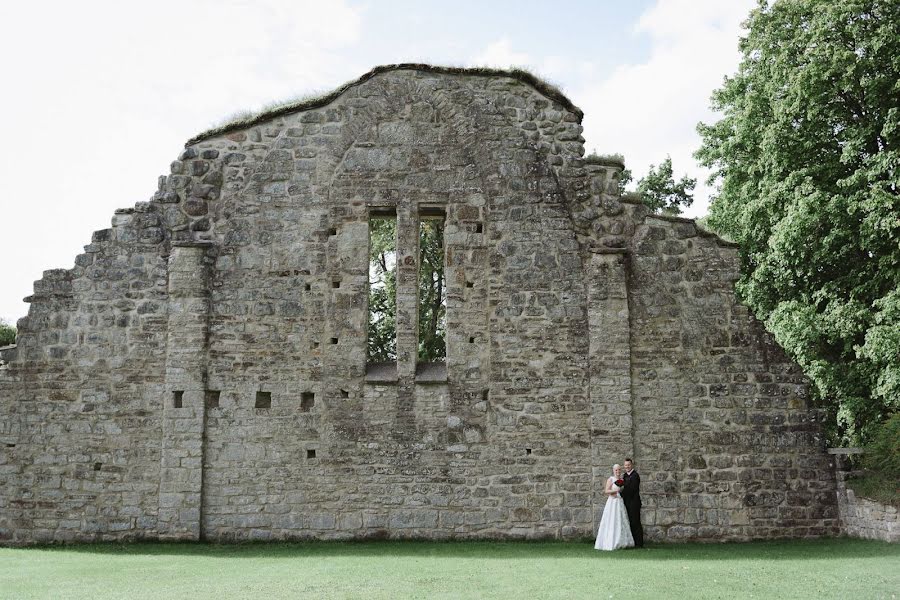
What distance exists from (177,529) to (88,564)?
5.83ft

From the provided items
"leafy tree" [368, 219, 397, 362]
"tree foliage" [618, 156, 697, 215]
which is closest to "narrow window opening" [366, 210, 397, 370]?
"leafy tree" [368, 219, 397, 362]

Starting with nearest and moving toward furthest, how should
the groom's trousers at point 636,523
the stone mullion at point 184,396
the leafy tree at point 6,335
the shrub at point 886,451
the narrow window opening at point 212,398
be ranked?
1. the groom's trousers at point 636,523
2. the shrub at point 886,451
3. the stone mullion at point 184,396
4. the narrow window opening at point 212,398
5. the leafy tree at point 6,335

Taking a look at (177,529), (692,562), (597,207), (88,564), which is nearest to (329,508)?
(177,529)

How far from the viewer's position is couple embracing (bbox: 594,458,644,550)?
10.9m

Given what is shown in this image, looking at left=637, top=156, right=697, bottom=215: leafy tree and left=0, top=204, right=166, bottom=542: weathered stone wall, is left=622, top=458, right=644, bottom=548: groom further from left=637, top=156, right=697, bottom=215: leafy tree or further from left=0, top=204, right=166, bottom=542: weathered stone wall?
left=637, top=156, right=697, bottom=215: leafy tree

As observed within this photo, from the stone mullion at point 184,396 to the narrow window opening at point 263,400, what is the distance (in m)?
0.76

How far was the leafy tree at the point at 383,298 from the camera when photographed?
21.9m

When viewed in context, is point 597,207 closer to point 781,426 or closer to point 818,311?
point 781,426

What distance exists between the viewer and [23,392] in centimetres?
1187

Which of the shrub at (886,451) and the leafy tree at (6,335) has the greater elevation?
the leafy tree at (6,335)

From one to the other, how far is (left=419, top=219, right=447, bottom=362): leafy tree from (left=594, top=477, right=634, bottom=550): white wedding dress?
10.1m

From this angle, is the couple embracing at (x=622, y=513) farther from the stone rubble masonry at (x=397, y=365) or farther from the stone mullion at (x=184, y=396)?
the stone mullion at (x=184, y=396)

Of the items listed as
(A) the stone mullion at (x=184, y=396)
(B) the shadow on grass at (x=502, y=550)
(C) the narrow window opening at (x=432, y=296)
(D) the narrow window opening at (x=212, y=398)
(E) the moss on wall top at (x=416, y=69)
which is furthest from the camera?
(C) the narrow window opening at (x=432, y=296)

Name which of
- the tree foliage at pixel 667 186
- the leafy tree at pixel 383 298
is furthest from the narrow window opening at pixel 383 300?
the tree foliage at pixel 667 186
